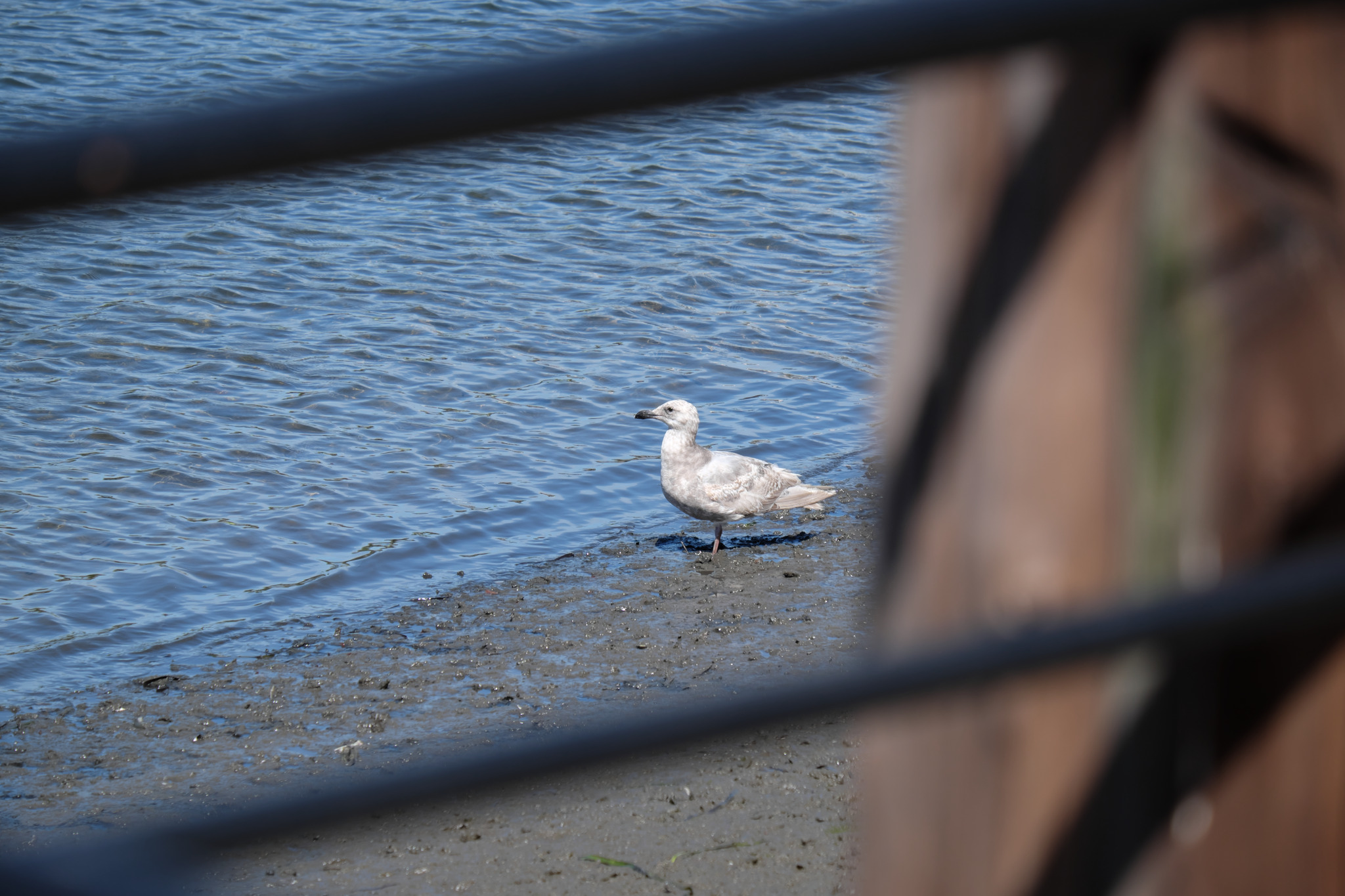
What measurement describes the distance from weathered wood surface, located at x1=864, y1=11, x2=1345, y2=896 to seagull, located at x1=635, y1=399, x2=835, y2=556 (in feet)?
23.5

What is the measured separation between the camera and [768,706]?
74 cm

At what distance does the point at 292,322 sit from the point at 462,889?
7.62 meters

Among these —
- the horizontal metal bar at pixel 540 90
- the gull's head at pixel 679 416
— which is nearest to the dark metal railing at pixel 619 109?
the horizontal metal bar at pixel 540 90

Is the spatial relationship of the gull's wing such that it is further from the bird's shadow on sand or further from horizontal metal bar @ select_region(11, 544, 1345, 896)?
horizontal metal bar @ select_region(11, 544, 1345, 896)

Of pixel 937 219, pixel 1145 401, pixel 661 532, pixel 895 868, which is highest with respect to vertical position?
pixel 937 219

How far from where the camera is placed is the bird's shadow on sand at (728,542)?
857 cm

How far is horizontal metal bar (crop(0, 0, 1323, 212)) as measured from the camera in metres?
0.66

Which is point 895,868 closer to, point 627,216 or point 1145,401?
point 1145,401

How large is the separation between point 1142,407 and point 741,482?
24.1 feet

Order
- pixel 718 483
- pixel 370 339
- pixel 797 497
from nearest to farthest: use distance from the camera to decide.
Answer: pixel 718 483, pixel 797 497, pixel 370 339

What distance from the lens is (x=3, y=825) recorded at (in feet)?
16.7

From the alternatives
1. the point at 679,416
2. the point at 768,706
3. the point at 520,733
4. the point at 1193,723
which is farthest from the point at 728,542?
the point at 768,706

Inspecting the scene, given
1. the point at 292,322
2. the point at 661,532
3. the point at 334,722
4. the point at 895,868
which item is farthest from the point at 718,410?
the point at 895,868

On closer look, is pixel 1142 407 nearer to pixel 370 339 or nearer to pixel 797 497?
pixel 797 497
